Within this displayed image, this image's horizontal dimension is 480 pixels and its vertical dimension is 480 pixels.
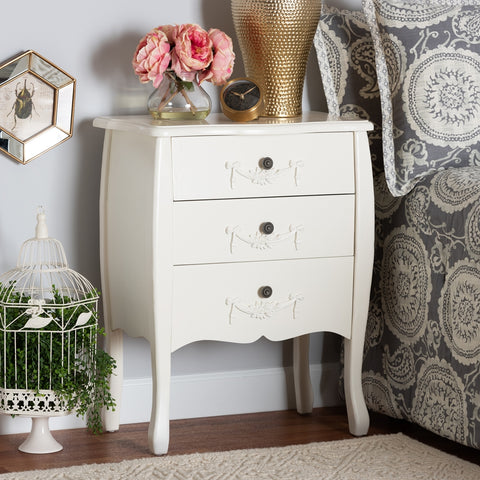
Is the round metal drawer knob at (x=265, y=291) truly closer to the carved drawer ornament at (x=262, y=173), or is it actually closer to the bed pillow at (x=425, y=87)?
the carved drawer ornament at (x=262, y=173)

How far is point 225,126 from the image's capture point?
1831 mm

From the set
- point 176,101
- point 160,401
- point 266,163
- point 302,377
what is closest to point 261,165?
point 266,163

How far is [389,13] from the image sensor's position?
2.05 metres

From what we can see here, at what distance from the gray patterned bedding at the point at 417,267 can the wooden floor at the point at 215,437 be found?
0.08 metres

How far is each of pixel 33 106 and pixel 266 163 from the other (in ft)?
1.94

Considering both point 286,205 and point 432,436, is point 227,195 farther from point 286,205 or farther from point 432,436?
point 432,436

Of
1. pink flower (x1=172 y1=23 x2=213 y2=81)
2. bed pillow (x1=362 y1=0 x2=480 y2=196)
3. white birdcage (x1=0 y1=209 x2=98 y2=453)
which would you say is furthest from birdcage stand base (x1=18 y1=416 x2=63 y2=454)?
bed pillow (x1=362 y1=0 x2=480 y2=196)

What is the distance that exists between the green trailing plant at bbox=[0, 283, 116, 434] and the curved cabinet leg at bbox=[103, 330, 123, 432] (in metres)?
0.16

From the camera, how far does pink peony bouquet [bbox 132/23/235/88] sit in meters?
1.89

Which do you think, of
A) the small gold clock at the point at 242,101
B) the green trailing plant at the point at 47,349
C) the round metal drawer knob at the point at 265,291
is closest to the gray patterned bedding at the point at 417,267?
the small gold clock at the point at 242,101

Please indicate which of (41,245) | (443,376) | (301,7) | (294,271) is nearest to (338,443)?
(443,376)

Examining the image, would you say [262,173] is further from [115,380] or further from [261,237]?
[115,380]

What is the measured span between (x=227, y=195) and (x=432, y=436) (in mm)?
776

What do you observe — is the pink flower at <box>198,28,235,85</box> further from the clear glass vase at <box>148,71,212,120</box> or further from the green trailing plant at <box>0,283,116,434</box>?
the green trailing plant at <box>0,283,116,434</box>
